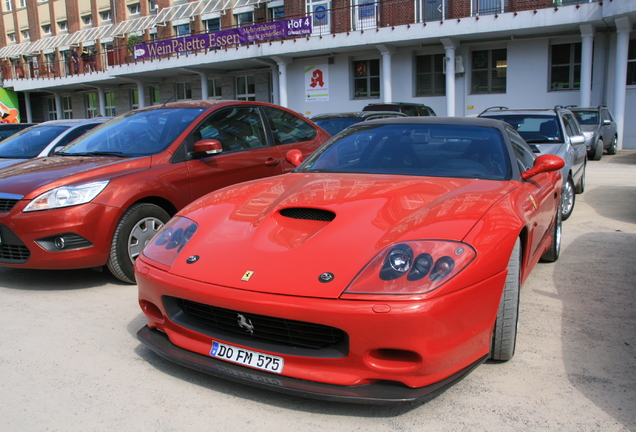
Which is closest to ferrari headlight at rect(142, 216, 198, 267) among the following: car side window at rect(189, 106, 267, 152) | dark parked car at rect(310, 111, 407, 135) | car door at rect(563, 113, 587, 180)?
car side window at rect(189, 106, 267, 152)

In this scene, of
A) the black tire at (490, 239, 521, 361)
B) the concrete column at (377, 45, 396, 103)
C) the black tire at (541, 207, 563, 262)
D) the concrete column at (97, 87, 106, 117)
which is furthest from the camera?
the concrete column at (97, 87, 106, 117)

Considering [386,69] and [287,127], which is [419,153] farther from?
[386,69]

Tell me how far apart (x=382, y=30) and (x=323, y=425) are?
69.9 feet

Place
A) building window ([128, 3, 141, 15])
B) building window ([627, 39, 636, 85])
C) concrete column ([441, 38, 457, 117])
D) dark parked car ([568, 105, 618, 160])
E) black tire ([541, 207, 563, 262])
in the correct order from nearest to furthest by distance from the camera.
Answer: black tire ([541, 207, 563, 262])
dark parked car ([568, 105, 618, 160])
building window ([627, 39, 636, 85])
concrete column ([441, 38, 457, 117])
building window ([128, 3, 141, 15])

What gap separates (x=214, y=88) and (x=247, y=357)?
3092 centimetres

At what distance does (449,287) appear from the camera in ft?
7.90

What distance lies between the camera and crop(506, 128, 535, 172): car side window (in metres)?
3.95

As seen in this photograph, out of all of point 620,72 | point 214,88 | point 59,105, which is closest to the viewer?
point 620,72

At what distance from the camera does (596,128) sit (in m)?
15.6

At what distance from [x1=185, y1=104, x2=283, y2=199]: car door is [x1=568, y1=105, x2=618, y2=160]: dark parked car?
39.3ft

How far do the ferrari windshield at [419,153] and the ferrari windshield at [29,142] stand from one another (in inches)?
192

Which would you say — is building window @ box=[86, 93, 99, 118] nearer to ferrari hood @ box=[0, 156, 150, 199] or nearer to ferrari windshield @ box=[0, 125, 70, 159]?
ferrari windshield @ box=[0, 125, 70, 159]

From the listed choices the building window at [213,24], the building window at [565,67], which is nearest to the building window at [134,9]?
the building window at [213,24]

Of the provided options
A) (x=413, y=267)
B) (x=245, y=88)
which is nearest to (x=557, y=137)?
(x=413, y=267)
